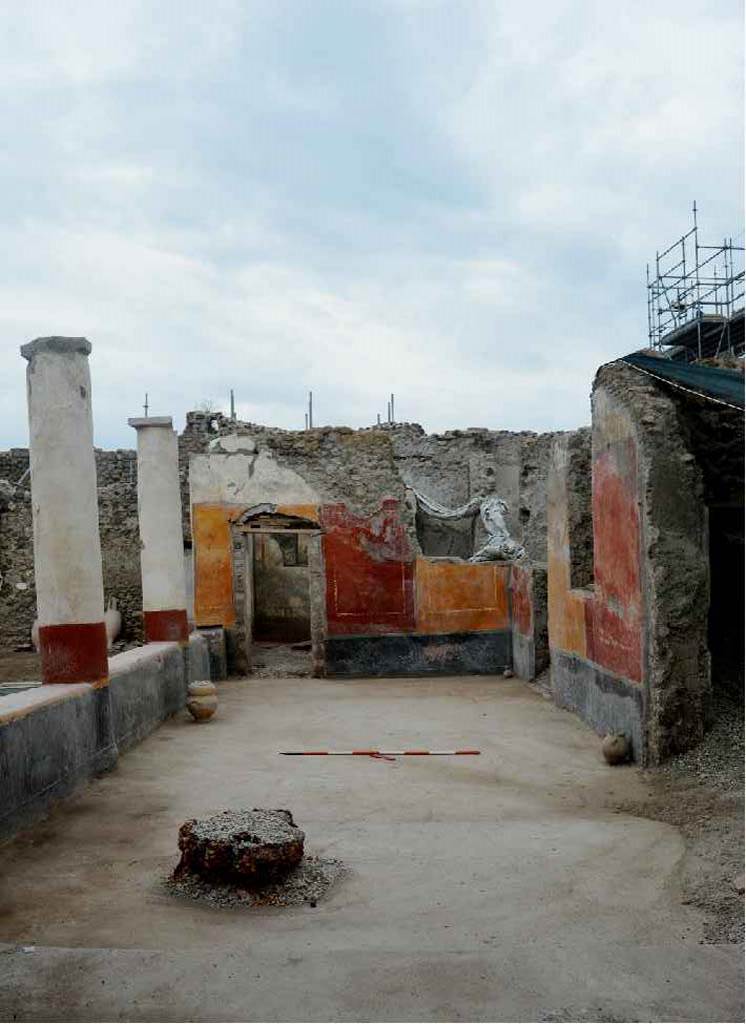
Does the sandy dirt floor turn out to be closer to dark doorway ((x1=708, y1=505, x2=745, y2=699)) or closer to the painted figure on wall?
dark doorway ((x1=708, y1=505, x2=745, y2=699))

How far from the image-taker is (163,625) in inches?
380

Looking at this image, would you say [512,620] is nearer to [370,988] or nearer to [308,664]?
[308,664]

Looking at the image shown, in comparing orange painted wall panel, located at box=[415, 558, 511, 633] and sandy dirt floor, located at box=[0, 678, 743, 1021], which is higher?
orange painted wall panel, located at box=[415, 558, 511, 633]

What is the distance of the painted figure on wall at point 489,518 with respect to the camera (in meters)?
12.5

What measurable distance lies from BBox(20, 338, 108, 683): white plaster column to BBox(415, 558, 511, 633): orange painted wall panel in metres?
6.67

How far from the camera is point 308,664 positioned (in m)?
13.1

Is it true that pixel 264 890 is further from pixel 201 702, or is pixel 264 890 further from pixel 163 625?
pixel 163 625

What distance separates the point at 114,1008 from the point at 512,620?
9675mm

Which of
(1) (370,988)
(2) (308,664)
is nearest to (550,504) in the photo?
(2) (308,664)

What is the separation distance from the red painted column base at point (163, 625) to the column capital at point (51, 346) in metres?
4.05

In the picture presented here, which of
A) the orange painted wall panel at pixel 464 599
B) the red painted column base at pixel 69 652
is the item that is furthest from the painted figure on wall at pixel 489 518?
the red painted column base at pixel 69 652

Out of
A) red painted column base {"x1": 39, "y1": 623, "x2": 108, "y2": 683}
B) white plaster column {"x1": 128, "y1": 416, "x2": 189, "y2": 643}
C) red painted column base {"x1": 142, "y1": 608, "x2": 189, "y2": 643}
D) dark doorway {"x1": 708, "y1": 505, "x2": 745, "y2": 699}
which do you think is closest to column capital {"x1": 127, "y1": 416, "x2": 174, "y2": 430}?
white plaster column {"x1": 128, "y1": 416, "x2": 189, "y2": 643}

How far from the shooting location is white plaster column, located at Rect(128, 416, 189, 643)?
9.66 meters

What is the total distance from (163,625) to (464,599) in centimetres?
438
